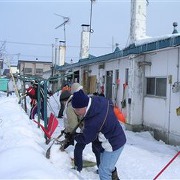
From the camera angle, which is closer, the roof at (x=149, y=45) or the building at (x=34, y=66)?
the roof at (x=149, y=45)

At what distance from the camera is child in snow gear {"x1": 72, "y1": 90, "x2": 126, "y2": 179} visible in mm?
4336

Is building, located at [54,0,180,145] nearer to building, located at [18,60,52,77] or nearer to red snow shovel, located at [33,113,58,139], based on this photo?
red snow shovel, located at [33,113,58,139]

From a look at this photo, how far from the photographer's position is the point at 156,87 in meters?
10.8

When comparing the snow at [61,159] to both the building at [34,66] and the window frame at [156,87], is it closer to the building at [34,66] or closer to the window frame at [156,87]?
the window frame at [156,87]

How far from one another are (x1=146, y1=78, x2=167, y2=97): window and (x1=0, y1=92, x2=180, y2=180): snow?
4.65 ft

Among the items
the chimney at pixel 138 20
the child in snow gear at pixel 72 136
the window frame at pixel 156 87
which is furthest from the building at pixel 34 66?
the child in snow gear at pixel 72 136

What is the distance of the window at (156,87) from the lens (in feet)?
34.1

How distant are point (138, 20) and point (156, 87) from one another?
313 cm

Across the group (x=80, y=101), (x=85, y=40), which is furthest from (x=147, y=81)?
(x=85, y=40)

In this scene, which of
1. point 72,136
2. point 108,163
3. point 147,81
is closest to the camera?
point 108,163

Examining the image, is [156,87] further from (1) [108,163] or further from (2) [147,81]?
(1) [108,163]

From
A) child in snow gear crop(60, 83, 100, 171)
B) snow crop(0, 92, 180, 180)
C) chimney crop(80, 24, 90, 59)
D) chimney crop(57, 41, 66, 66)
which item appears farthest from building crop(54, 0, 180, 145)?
chimney crop(57, 41, 66, 66)

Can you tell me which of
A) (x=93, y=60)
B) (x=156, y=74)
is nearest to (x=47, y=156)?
(x=156, y=74)

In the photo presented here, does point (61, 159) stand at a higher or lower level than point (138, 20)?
lower
